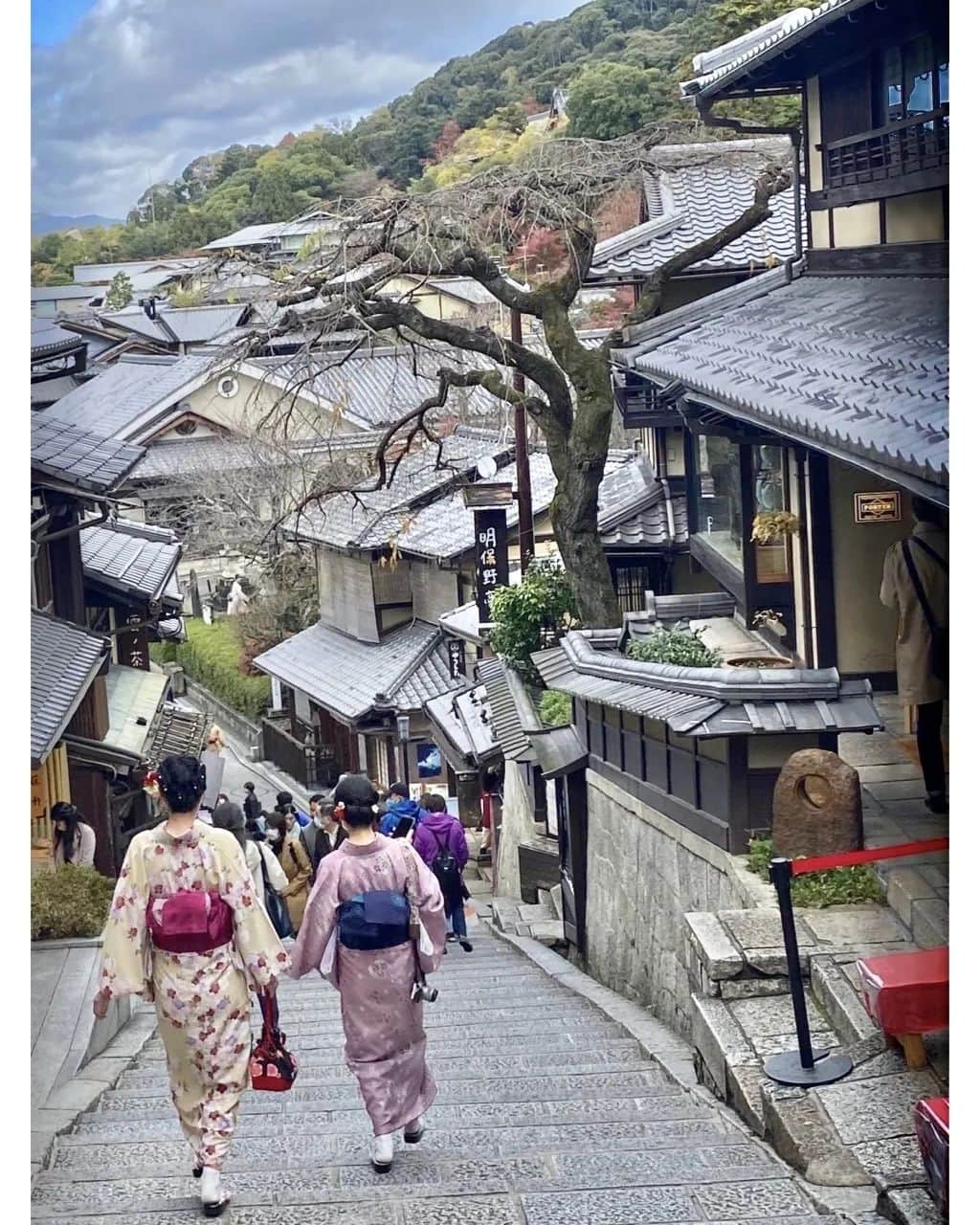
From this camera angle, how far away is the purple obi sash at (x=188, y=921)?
4.44m

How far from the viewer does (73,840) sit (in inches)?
258

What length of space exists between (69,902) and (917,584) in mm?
3954

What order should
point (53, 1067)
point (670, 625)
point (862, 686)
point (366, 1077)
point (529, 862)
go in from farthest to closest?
point (529, 862), point (670, 625), point (862, 686), point (53, 1067), point (366, 1077)

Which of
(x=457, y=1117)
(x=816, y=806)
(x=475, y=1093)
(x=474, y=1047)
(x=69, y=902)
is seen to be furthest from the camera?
(x=69, y=902)

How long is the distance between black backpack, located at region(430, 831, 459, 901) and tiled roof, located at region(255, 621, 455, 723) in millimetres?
1937

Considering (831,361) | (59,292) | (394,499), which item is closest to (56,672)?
(59,292)

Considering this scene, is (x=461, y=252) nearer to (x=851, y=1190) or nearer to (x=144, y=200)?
(x=144, y=200)

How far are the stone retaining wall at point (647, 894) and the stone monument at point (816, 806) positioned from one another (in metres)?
0.30

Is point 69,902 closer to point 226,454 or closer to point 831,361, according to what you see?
point 226,454

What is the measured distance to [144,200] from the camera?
5.52m

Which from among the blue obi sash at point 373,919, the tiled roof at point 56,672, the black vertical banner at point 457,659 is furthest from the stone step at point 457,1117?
the black vertical banner at point 457,659

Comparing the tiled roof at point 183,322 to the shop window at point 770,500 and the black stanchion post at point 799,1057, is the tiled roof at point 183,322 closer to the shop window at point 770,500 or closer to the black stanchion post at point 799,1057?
the shop window at point 770,500

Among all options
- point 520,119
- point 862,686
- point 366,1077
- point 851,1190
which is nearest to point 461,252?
point 520,119
